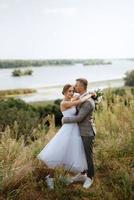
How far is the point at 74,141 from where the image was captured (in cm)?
539

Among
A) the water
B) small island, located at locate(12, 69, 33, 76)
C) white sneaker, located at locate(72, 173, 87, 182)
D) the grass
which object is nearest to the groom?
white sneaker, located at locate(72, 173, 87, 182)

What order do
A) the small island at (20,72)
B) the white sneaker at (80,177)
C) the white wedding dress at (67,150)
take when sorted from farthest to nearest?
the small island at (20,72)
the white sneaker at (80,177)
the white wedding dress at (67,150)

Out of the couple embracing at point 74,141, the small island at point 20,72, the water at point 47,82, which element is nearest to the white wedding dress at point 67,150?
the couple embracing at point 74,141

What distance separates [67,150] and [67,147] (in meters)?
0.04

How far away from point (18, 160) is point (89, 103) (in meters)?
1.17

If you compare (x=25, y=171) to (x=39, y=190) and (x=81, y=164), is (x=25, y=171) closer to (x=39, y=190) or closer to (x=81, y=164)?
(x=39, y=190)

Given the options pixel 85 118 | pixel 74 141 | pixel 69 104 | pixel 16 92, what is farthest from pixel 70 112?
pixel 16 92

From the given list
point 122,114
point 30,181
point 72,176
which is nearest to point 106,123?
point 122,114

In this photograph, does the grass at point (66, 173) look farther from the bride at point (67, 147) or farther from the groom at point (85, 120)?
the groom at point (85, 120)

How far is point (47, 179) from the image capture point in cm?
531

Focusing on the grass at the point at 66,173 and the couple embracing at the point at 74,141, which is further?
the couple embracing at the point at 74,141

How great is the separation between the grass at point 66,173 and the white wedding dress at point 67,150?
13cm

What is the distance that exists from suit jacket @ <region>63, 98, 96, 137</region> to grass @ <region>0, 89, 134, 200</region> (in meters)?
0.56

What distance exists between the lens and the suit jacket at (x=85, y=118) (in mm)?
5250
